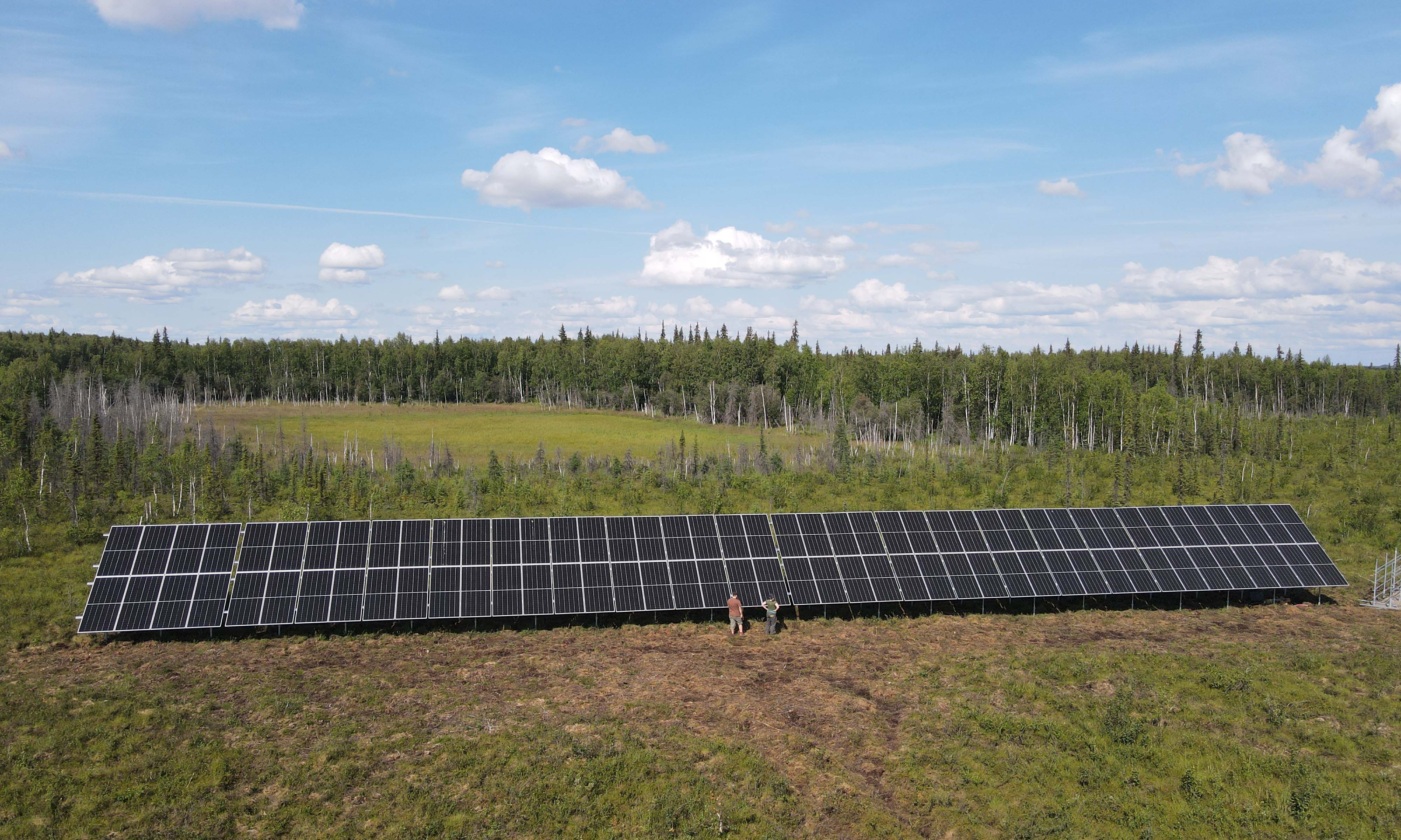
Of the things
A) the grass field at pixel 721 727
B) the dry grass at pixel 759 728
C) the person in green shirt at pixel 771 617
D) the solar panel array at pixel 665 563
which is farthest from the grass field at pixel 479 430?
the dry grass at pixel 759 728

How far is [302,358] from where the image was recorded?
148125mm

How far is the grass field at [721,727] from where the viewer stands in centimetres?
1437

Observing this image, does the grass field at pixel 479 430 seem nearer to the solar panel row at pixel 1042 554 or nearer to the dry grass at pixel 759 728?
the solar panel row at pixel 1042 554

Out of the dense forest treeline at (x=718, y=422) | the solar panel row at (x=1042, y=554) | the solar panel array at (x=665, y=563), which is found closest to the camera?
the solar panel array at (x=665, y=563)

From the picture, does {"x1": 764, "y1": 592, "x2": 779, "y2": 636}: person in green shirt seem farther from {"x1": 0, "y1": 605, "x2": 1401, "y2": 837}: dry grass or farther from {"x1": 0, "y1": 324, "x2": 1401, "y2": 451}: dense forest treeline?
{"x1": 0, "y1": 324, "x2": 1401, "y2": 451}: dense forest treeline

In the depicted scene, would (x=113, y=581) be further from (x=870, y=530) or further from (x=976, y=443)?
(x=976, y=443)

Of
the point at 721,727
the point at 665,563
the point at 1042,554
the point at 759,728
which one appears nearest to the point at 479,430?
the point at 665,563

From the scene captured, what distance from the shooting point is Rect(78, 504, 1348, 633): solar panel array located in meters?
24.4

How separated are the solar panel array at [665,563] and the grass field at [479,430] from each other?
162 ft

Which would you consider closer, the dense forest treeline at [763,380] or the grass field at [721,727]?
the grass field at [721,727]

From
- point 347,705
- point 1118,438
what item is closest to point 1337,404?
point 1118,438

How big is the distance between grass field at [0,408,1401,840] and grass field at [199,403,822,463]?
54285 mm

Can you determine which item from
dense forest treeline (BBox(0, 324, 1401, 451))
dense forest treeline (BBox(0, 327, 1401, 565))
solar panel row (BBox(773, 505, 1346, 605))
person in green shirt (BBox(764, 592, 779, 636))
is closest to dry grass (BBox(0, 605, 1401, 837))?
person in green shirt (BBox(764, 592, 779, 636))

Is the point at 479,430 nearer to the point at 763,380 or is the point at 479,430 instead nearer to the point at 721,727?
the point at 763,380
